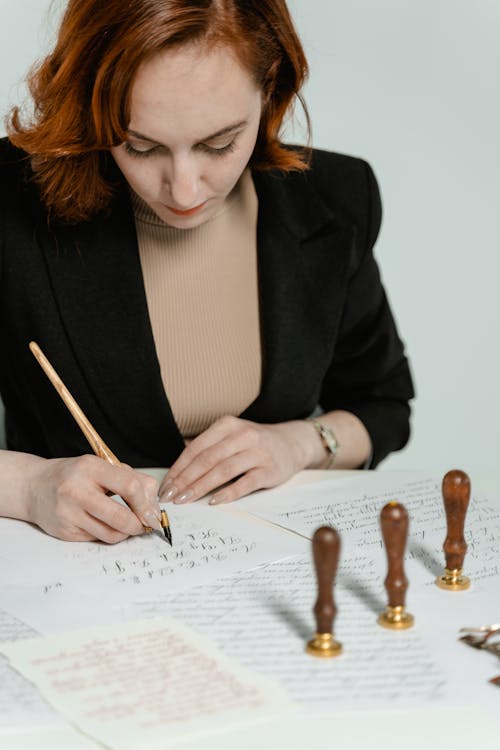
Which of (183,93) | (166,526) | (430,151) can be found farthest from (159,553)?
(430,151)

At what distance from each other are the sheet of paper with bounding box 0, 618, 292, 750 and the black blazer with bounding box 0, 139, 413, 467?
876 millimetres

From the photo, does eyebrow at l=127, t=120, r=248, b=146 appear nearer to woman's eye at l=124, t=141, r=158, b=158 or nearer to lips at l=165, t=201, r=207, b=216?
woman's eye at l=124, t=141, r=158, b=158

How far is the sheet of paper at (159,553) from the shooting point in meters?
1.64

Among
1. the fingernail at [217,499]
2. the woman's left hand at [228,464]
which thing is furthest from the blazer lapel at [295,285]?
the fingernail at [217,499]

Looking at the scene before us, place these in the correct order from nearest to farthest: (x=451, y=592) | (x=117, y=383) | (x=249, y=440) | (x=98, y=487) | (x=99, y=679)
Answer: (x=99, y=679), (x=451, y=592), (x=98, y=487), (x=249, y=440), (x=117, y=383)

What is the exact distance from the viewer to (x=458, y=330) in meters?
3.25

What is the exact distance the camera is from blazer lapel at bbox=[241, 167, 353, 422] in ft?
7.81

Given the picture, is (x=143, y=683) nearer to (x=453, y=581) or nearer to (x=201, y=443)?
(x=453, y=581)

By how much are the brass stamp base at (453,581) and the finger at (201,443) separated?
57 centimetres

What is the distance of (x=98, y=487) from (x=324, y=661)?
57 cm

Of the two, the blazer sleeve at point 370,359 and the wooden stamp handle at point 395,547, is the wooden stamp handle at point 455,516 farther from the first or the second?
the blazer sleeve at point 370,359

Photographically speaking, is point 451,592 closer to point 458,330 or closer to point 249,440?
point 249,440

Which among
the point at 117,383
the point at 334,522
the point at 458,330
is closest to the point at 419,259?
the point at 458,330

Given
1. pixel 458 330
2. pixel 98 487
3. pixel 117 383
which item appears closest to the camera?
pixel 98 487
